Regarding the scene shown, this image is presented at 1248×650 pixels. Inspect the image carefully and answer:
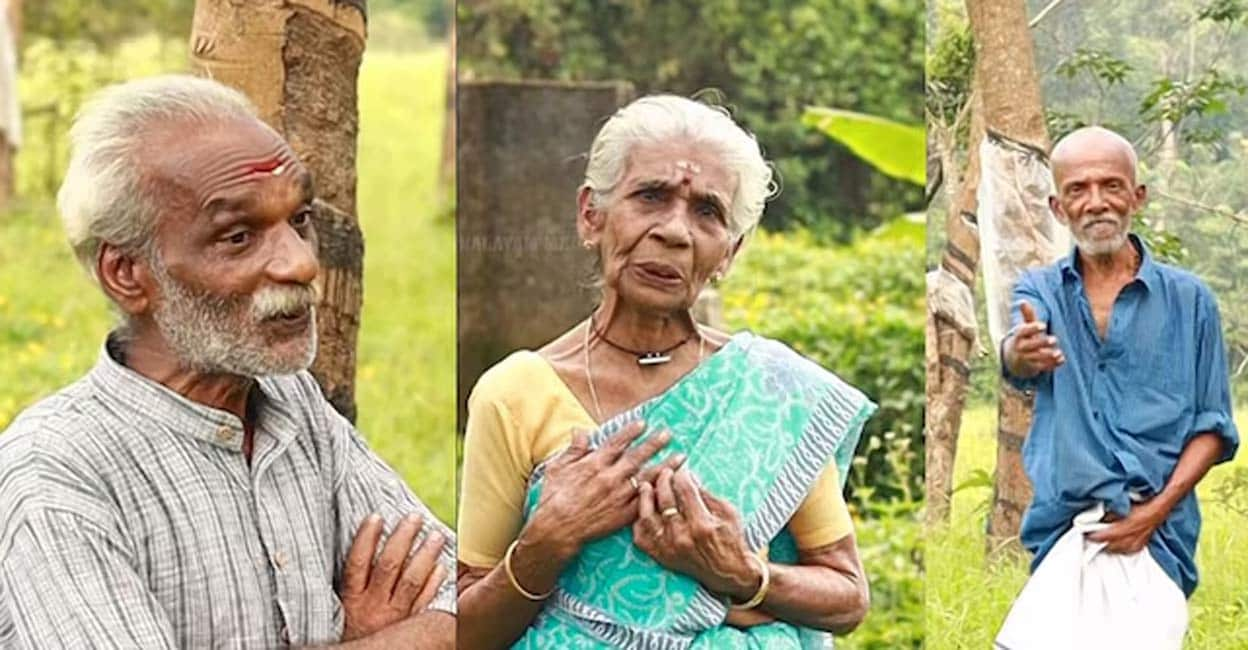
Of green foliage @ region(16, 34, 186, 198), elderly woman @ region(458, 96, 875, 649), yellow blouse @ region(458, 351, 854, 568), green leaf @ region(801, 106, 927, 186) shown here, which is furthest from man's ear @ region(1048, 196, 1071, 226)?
green foliage @ region(16, 34, 186, 198)

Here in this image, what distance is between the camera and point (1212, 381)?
11.8 ft

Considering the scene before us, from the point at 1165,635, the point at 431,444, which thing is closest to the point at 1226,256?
the point at 1165,635

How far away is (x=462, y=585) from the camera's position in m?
3.37

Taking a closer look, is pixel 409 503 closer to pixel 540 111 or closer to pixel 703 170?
pixel 703 170

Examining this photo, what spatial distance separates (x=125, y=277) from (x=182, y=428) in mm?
213

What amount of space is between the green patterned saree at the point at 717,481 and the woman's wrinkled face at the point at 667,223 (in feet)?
0.44

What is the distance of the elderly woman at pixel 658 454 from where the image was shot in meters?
3.30

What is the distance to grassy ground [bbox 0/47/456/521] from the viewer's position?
5941mm

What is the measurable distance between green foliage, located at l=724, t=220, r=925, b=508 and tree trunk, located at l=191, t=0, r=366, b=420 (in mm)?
1497

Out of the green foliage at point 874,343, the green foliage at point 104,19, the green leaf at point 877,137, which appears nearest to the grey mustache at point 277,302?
the green foliage at point 874,343

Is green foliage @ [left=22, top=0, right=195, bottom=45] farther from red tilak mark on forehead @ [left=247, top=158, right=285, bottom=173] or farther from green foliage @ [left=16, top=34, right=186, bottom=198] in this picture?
red tilak mark on forehead @ [left=247, top=158, right=285, bottom=173]

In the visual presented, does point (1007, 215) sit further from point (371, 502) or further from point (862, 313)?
point (862, 313)

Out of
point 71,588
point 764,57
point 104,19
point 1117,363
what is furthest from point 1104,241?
point 104,19

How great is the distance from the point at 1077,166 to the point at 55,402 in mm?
1546
